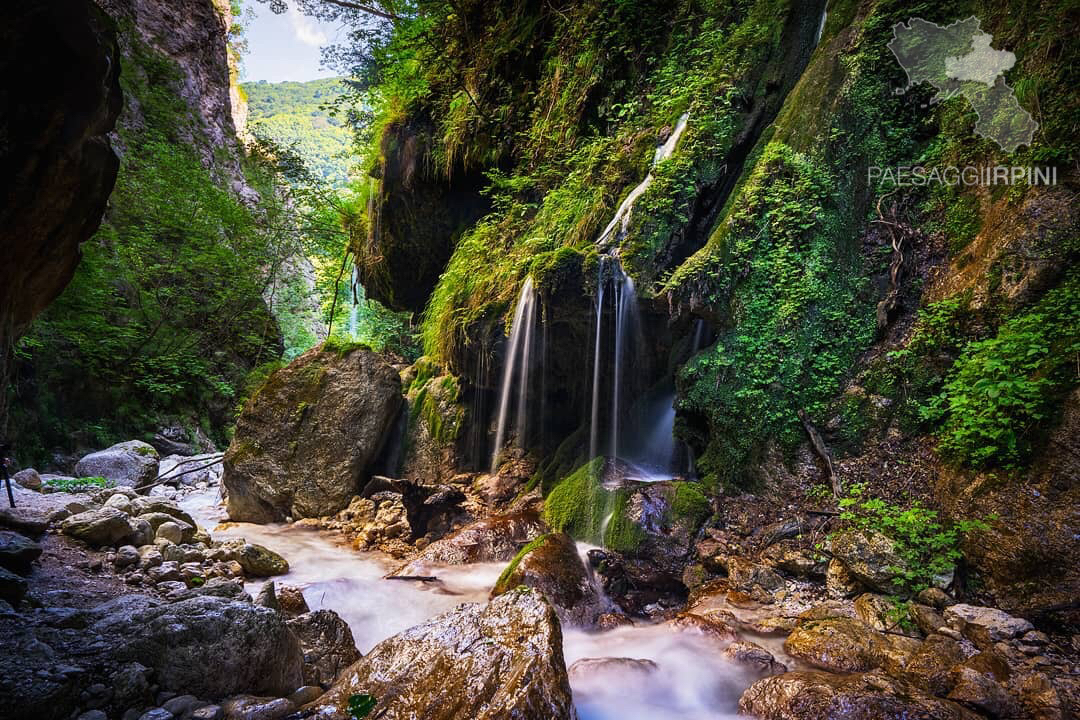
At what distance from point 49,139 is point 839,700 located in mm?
5596

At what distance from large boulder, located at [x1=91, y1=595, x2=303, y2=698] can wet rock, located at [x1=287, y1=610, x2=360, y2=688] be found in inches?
16.3

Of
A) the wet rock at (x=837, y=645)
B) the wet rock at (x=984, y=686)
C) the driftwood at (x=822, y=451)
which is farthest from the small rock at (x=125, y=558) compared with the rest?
the driftwood at (x=822, y=451)

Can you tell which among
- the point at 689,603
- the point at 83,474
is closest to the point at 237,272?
the point at 83,474

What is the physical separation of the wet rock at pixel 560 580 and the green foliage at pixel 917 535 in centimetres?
261

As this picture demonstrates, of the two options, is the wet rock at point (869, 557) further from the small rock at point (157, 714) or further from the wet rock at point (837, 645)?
the small rock at point (157, 714)

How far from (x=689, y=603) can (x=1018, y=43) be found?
23.3 ft

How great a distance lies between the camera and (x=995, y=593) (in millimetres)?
3473

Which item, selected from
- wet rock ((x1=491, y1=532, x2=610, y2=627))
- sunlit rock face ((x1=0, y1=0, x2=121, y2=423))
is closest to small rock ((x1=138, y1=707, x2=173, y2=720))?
sunlit rock face ((x1=0, y1=0, x2=121, y2=423))

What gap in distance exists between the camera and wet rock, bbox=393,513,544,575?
609 centimetres

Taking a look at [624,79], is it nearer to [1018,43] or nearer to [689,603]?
[1018,43]

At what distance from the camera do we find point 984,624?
3238 millimetres

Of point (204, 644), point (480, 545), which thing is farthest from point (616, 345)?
point (204, 644)

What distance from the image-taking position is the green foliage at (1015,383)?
12.1 feet

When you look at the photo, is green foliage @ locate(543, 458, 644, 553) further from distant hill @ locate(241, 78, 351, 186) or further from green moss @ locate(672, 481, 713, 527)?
distant hill @ locate(241, 78, 351, 186)
